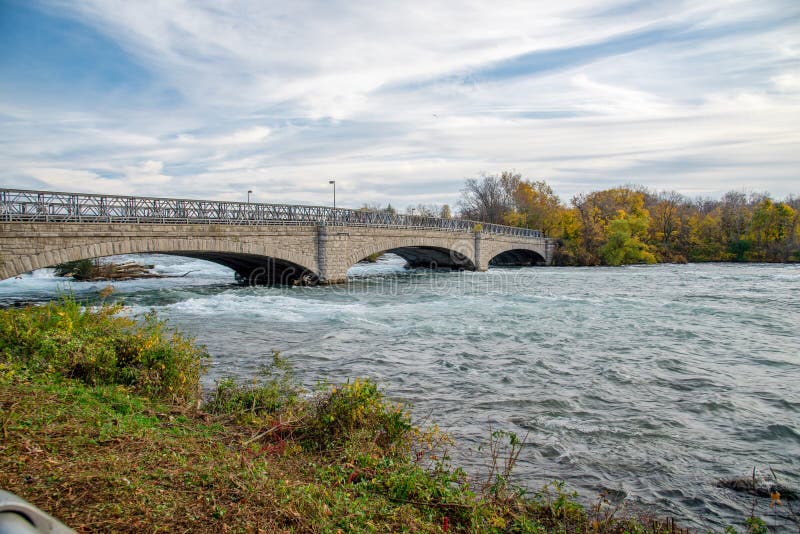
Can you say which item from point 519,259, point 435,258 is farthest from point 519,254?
point 435,258

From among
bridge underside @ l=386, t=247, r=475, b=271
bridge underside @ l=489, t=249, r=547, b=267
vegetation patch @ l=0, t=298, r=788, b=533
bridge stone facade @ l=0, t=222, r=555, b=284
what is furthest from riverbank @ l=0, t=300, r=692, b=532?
bridge underside @ l=489, t=249, r=547, b=267

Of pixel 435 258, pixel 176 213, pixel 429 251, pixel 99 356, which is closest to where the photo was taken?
pixel 99 356

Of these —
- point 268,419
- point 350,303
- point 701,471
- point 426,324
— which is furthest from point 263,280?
point 701,471

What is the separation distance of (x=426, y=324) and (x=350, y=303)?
579cm

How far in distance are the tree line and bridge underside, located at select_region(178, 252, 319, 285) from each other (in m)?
37.3

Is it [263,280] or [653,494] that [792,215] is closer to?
[263,280]

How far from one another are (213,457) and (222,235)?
1918cm

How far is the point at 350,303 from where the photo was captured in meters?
21.8

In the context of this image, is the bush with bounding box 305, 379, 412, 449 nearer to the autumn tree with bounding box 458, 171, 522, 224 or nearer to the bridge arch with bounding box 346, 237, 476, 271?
the bridge arch with bounding box 346, 237, 476, 271

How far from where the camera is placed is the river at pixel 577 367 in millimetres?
6723

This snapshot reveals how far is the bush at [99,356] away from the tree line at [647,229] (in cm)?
5331

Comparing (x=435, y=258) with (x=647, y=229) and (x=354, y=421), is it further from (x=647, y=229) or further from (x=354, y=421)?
(x=354, y=421)

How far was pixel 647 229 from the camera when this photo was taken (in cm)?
6103

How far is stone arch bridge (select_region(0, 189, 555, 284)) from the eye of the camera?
55.5 ft
